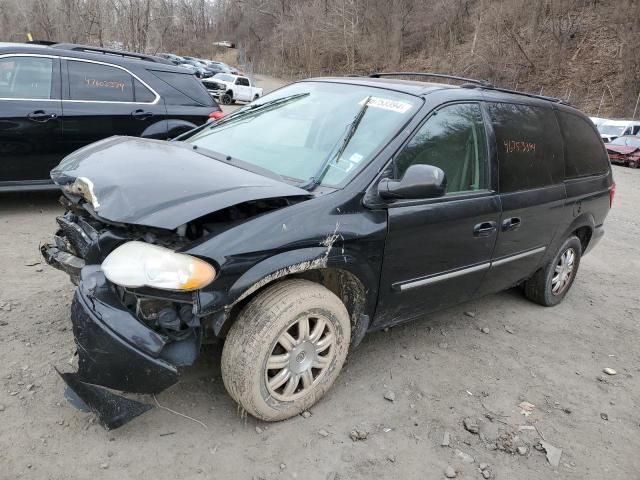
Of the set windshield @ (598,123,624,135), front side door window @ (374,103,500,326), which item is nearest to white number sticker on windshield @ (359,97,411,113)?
front side door window @ (374,103,500,326)

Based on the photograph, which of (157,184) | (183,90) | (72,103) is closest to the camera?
(157,184)

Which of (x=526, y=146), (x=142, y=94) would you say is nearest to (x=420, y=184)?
(x=526, y=146)

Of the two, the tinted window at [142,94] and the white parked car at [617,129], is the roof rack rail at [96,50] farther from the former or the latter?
the white parked car at [617,129]

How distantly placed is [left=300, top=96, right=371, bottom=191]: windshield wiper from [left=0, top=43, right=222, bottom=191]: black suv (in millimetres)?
3663

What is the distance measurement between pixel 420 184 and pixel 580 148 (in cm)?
249

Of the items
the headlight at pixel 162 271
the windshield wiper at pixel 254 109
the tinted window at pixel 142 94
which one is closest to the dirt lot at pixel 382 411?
the headlight at pixel 162 271

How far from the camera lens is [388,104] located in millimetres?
3178

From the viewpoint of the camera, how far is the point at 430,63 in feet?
153

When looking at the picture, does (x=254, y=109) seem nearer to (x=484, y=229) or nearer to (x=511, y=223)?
(x=484, y=229)

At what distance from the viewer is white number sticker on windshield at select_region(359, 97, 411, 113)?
10.2 ft

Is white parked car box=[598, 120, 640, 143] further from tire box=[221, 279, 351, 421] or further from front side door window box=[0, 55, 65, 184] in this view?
tire box=[221, 279, 351, 421]

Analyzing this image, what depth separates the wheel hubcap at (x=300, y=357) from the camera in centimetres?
262

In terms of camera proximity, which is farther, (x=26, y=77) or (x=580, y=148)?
(x=26, y=77)

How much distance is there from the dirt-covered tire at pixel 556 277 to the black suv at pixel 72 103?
4.35m
